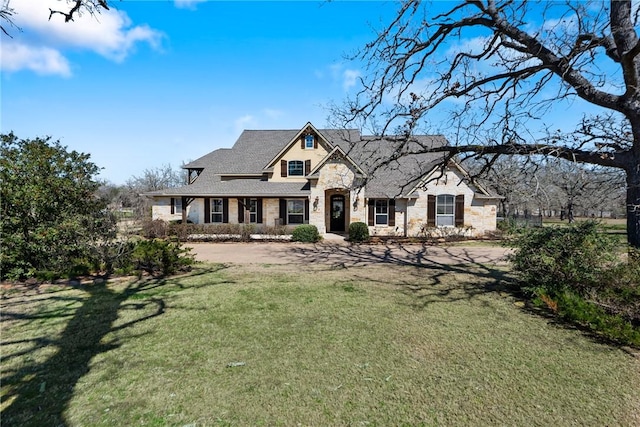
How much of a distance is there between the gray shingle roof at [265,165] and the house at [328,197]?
0.07 metres

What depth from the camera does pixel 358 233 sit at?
62.1 feet

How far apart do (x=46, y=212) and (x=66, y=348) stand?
6.17 m

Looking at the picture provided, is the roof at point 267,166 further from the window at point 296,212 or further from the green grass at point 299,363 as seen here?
the green grass at point 299,363

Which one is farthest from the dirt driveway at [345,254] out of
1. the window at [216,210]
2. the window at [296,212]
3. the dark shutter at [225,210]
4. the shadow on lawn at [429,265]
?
the window at [216,210]

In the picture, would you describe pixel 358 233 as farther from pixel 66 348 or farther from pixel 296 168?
pixel 66 348

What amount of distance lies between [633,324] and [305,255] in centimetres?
1092

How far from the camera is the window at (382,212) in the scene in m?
21.4

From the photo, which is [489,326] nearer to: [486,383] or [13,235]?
[486,383]

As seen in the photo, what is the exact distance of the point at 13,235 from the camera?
864 centimetres

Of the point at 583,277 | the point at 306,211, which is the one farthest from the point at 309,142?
the point at 583,277

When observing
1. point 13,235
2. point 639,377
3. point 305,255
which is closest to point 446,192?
point 305,255

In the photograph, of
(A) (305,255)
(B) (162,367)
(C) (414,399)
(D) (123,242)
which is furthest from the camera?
(A) (305,255)

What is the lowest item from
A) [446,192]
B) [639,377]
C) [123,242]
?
[639,377]

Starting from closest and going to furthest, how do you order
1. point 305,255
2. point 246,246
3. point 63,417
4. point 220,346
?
point 63,417 → point 220,346 → point 305,255 → point 246,246
